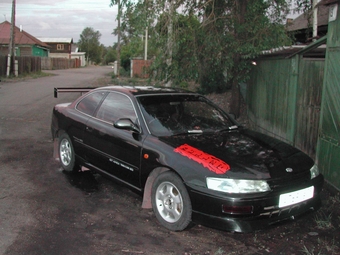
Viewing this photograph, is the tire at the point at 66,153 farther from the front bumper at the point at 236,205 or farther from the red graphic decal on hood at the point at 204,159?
the front bumper at the point at 236,205

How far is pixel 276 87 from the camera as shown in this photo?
8.32 meters

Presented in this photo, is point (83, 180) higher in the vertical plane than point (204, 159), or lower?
lower

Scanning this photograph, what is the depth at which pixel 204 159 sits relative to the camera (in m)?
3.92

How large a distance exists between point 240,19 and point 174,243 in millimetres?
6818

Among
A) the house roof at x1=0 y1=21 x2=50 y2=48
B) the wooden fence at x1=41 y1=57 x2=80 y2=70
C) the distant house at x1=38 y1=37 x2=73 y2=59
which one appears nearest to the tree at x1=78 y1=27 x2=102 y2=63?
the distant house at x1=38 y1=37 x2=73 y2=59

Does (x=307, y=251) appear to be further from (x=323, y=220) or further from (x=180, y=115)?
(x=180, y=115)

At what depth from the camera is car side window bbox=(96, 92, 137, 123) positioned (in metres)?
5.01

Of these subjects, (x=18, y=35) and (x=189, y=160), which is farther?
(x=18, y=35)

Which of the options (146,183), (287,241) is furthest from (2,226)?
(287,241)

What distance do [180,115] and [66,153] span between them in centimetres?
228

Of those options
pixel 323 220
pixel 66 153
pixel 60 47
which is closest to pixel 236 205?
pixel 323 220

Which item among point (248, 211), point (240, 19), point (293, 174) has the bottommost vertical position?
point (248, 211)

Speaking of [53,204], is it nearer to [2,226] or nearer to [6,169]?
[2,226]

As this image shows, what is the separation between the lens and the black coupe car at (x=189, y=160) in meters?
3.72
